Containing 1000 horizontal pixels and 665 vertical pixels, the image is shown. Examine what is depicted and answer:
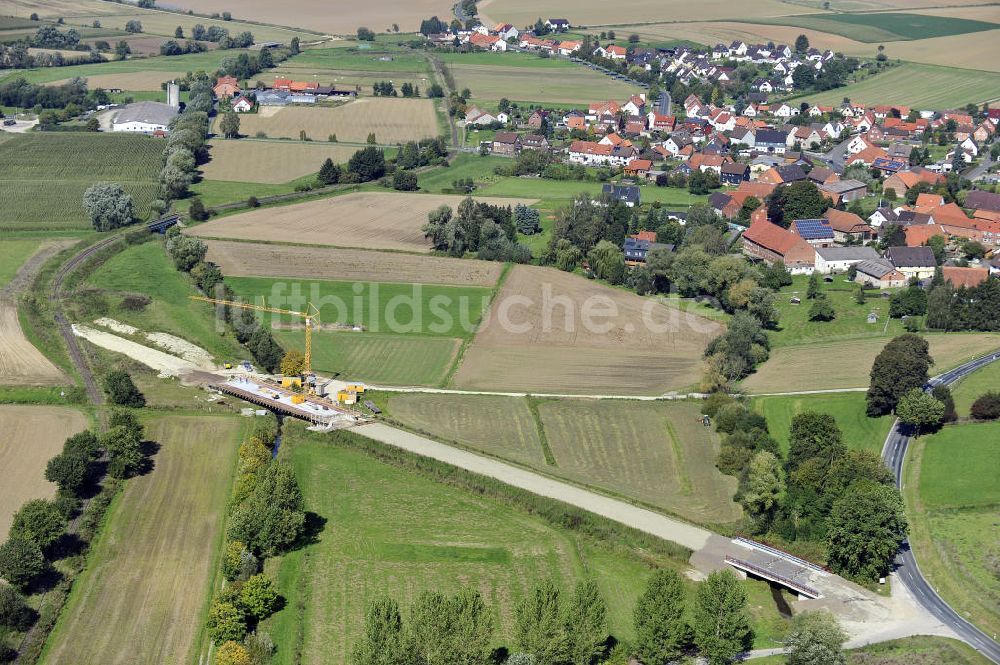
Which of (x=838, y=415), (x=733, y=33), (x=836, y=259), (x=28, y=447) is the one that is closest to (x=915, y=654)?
(x=838, y=415)

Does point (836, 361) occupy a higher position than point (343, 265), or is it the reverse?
point (343, 265)

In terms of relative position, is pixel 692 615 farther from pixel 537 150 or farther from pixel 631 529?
pixel 537 150

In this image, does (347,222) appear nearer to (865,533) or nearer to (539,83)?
(865,533)

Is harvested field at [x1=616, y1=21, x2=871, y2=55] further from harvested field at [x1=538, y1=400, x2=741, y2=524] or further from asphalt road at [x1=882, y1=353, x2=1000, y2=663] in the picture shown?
asphalt road at [x1=882, y1=353, x2=1000, y2=663]

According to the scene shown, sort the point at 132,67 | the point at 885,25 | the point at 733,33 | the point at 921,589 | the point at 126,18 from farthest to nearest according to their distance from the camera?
the point at 126,18 → the point at 733,33 → the point at 885,25 → the point at 132,67 → the point at 921,589

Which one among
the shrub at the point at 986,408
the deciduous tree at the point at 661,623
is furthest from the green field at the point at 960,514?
the deciduous tree at the point at 661,623

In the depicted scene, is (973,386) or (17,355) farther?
(17,355)
